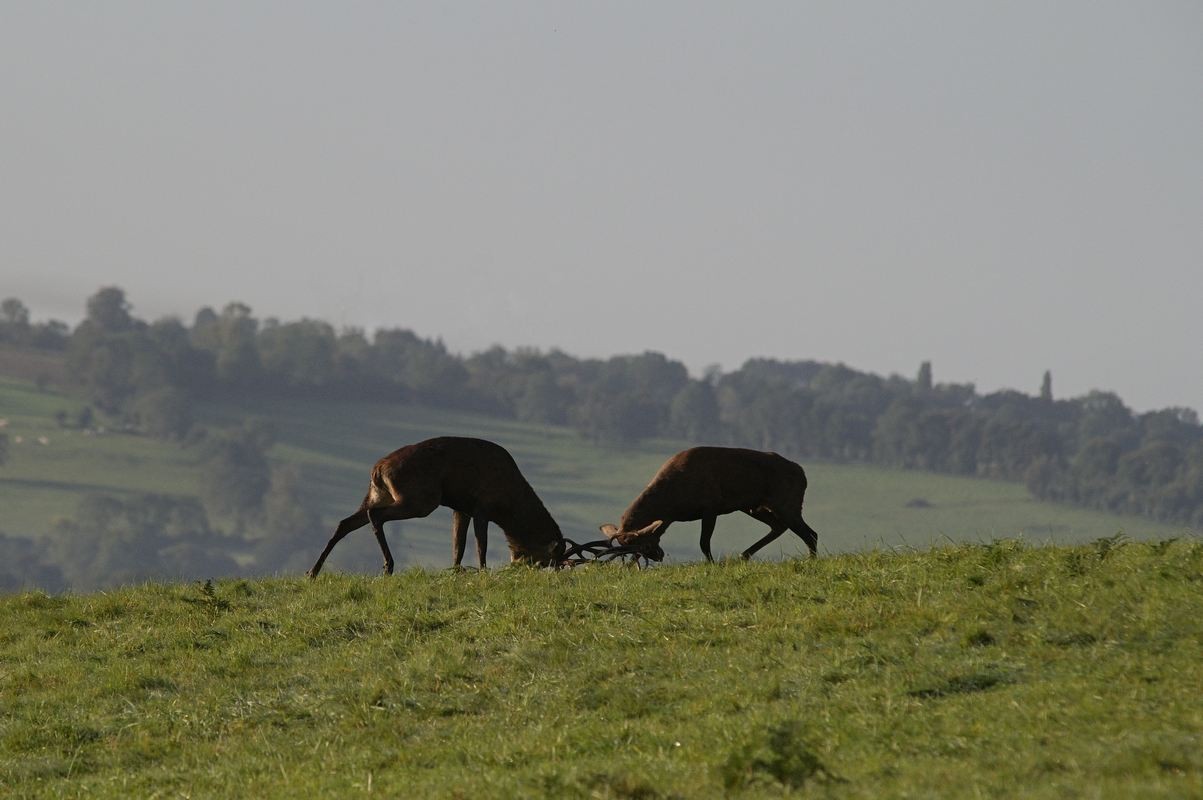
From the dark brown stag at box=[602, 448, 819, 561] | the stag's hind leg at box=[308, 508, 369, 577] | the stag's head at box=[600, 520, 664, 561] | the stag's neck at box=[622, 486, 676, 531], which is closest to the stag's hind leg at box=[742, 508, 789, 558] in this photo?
the dark brown stag at box=[602, 448, 819, 561]

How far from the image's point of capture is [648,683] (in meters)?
13.4

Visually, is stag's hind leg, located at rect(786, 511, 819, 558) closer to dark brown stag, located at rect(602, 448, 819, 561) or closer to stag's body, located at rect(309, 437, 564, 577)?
dark brown stag, located at rect(602, 448, 819, 561)

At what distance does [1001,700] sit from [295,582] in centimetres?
1005

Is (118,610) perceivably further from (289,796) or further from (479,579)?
(289,796)

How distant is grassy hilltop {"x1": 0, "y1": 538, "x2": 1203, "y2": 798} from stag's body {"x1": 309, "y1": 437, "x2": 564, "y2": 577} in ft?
9.40

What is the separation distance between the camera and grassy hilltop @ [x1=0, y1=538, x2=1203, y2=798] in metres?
10.6

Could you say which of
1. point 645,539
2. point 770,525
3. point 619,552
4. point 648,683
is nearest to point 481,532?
point 619,552

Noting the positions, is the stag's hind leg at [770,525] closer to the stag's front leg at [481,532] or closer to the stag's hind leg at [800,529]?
the stag's hind leg at [800,529]

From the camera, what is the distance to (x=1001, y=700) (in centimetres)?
1162

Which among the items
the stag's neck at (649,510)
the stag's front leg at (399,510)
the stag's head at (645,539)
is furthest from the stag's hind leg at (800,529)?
the stag's front leg at (399,510)

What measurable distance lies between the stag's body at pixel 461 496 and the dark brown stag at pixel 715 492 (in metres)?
1.34

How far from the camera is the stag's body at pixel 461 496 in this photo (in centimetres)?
2158

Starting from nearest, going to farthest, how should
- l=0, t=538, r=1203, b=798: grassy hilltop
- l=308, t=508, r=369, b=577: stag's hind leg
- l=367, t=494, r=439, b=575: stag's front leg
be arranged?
l=0, t=538, r=1203, b=798: grassy hilltop → l=308, t=508, r=369, b=577: stag's hind leg → l=367, t=494, r=439, b=575: stag's front leg

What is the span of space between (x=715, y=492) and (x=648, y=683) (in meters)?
8.19
